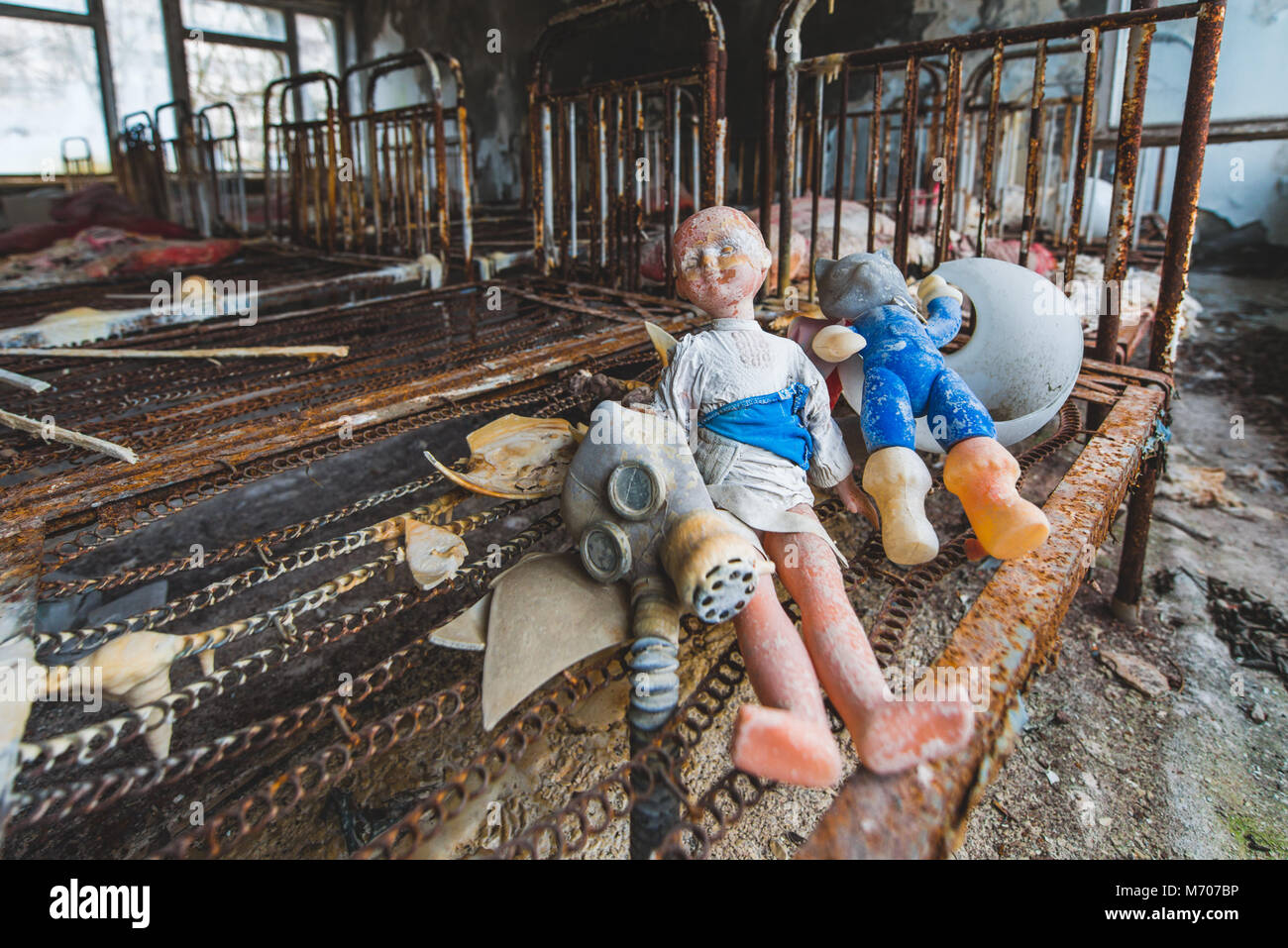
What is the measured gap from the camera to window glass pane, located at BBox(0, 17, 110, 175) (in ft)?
28.0

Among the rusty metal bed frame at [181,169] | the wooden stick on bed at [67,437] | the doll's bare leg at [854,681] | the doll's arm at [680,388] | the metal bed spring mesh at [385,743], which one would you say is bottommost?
the metal bed spring mesh at [385,743]

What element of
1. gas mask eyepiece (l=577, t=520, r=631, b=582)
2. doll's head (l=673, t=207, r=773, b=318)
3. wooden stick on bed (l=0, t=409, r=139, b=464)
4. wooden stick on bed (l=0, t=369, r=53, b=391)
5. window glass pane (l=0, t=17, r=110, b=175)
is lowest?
gas mask eyepiece (l=577, t=520, r=631, b=582)

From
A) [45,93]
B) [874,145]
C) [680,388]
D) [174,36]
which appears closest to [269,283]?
[874,145]

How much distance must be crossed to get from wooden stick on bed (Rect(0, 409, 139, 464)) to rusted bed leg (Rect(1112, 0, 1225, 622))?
122 inches

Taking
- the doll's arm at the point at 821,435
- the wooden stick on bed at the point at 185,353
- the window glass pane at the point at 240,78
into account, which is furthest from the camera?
the window glass pane at the point at 240,78

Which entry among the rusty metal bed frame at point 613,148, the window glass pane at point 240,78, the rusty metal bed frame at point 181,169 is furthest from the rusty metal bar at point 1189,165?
the window glass pane at point 240,78

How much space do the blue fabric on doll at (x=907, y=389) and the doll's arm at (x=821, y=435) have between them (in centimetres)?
8

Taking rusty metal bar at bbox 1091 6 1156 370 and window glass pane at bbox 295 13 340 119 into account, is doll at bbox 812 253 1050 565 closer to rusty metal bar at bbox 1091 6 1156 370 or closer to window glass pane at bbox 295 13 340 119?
rusty metal bar at bbox 1091 6 1156 370

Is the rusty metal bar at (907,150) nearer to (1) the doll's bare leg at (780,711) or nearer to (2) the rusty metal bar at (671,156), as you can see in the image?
(2) the rusty metal bar at (671,156)

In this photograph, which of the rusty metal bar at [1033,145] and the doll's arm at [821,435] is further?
the rusty metal bar at [1033,145]

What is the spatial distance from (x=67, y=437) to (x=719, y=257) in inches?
70.9

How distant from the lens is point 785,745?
106 cm

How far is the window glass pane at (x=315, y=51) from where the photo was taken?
1066 cm

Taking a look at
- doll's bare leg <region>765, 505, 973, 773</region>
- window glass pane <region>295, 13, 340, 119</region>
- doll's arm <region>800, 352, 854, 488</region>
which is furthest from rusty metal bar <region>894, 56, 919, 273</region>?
window glass pane <region>295, 13, 340, 119</region>
